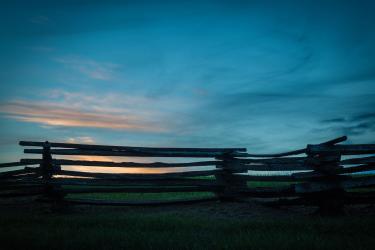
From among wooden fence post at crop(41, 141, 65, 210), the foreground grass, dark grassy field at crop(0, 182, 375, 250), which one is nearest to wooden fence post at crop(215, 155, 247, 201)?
dark grassy field at crop(0, 182, 375, 250)

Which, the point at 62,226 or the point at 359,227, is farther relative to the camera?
the point at 62,226

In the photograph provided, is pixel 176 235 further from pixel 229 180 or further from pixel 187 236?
pixel 229 180

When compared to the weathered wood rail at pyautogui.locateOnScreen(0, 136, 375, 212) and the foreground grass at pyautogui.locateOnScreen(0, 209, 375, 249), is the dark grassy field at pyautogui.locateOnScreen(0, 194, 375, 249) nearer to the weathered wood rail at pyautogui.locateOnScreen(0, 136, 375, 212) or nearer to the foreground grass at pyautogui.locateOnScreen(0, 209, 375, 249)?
the foreground grass at pyautogui.locateOnScreen(0, 209, 375, 249)

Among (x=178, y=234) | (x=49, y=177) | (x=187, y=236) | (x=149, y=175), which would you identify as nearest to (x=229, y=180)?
(x=149, y=175)

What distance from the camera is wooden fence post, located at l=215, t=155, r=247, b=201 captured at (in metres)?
12.8

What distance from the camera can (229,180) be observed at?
1295cm

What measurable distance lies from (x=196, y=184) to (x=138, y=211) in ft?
7.43

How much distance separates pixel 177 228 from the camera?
301 inches

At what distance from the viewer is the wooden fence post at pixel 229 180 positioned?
41.8ft

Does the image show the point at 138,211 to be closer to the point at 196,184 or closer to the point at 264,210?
the point at 196,184

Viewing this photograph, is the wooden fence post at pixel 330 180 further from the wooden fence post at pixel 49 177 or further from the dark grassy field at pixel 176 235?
the wooden fence post at pixel 49 177

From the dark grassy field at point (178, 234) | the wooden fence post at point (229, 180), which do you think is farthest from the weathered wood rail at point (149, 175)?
the dark grassy field at point (178, 234)

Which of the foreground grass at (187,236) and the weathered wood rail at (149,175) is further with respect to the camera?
the weathered wood rail at (149,175)

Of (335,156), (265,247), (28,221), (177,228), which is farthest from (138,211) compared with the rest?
(265,247)
